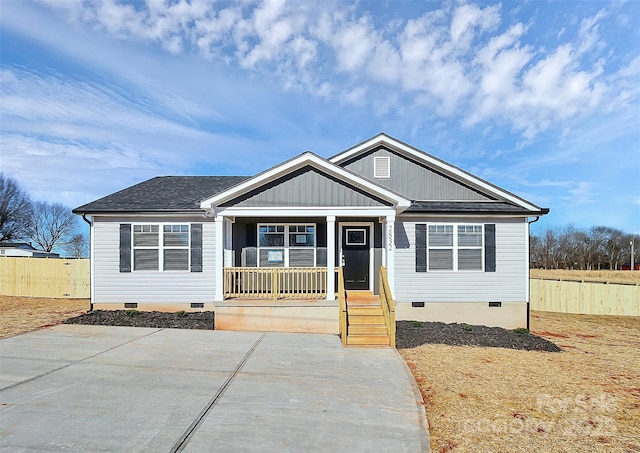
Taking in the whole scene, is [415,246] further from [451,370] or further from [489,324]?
[451,370]

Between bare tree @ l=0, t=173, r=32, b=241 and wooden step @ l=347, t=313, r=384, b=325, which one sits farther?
bare tree @ l=0, t=173, r=32, b=241

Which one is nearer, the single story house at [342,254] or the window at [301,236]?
the single story house at [342,254]

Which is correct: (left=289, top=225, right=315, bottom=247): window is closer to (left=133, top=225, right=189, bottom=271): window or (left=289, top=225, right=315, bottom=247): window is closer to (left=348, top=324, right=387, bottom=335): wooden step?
(left=133, top=225, right=189, bottom=271): window

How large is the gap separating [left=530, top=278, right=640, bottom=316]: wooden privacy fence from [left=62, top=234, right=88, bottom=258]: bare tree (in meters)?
56.9

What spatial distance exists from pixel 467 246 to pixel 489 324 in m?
2.36

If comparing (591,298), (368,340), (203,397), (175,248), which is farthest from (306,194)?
(591,298)

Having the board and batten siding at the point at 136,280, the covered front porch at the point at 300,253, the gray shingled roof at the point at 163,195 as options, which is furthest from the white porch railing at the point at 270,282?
the gray shingled roof at the point at 163,195

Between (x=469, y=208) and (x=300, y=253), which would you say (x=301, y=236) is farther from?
(x=469, y=208)

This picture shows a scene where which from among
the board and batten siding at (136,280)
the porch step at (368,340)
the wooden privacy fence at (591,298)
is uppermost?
the board and batten siding at (136,280)

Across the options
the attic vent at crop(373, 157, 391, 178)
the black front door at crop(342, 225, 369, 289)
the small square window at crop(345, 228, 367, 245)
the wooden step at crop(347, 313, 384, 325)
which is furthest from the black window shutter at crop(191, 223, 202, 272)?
the attic vent at crop(373, 157, 391, 178)

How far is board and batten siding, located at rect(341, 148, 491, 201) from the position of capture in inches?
471

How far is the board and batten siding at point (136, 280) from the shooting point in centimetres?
1104

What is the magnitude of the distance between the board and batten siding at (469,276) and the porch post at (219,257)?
16.0 feet

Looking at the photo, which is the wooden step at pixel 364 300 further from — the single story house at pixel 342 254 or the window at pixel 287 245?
the window at pixel 287 245
